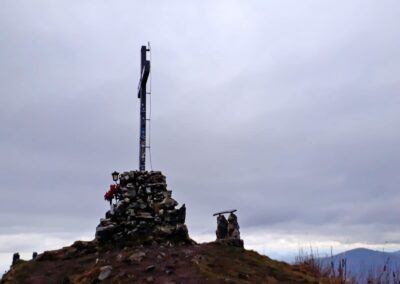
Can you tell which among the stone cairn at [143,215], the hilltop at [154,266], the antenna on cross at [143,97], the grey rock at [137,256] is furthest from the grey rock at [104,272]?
the antenna on cross at [143,97]

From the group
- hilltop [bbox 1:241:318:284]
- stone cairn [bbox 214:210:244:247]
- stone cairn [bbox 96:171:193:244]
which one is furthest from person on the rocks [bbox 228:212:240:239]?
stone cairn [bbox 96:171:193:244]

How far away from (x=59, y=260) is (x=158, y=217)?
17.7ft

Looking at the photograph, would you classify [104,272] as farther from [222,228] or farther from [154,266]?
[222,228]

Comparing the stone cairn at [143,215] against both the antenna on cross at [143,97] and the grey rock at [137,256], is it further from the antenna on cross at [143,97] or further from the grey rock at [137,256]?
the grey rock at [137,256]

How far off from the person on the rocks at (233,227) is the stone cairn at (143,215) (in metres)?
2.35

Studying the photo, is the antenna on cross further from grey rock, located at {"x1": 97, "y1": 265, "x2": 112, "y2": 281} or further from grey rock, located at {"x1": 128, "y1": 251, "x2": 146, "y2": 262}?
grey rock, located at {"x1": 97, "y1": 265, "x2": 112, "y2": 281}

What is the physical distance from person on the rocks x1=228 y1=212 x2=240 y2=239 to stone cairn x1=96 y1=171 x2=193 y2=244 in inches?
92.4

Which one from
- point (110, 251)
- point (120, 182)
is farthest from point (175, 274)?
point (120, 182)

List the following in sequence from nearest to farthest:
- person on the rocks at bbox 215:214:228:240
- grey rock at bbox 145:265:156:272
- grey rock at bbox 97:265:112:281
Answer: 1. grey rock at bbox 97:265:112:281
2. grey rock at bbox 145:265:156:272
3. person on the rocks at bbox 215:214:228:240

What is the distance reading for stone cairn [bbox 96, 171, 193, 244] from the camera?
22.2m

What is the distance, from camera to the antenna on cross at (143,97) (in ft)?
84.3

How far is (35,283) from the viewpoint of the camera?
736 inches

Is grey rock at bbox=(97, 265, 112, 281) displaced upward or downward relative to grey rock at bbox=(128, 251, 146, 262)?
downward

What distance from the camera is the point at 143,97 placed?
2669 cm
